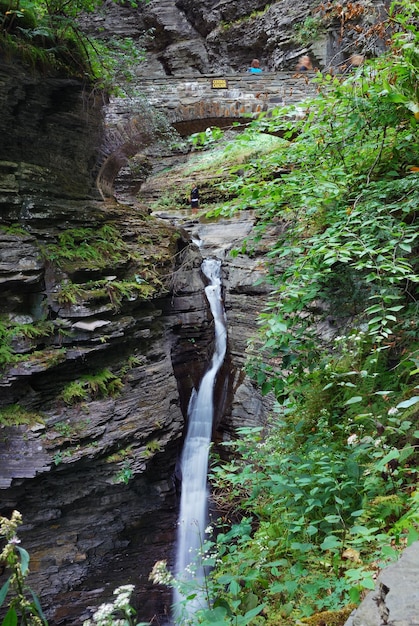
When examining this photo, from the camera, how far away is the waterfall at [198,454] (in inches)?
226

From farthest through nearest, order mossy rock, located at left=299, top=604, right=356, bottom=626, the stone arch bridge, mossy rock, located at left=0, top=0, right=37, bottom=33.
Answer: the stone arch bridge
mossy rock, located at left=0, top=0, right=37, bottom=33
mossy rock, located at left=299, top=604, right=356, bottom=626

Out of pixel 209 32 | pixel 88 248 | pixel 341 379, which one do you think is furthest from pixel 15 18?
pixel 209 32

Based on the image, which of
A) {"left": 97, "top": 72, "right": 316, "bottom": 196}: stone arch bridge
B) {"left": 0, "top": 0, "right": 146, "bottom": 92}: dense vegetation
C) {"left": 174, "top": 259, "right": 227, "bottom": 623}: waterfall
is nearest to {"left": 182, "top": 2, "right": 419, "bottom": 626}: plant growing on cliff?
{"left": 174, "top": 259, "right": 227, "bottom": 623}: waterfall

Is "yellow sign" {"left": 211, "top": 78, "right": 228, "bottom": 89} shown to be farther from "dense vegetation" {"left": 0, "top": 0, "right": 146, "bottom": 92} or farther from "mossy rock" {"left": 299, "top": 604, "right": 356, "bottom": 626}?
"mossy rock" {"left": 299, "top": 604, "right": 356, "bottom": 626}

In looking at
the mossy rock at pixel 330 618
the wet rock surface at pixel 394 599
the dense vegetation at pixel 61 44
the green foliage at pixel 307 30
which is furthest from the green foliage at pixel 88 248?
the green foliage at pixel 307 30

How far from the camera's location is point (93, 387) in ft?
17.4

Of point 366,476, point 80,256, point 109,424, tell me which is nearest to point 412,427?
point 366,476

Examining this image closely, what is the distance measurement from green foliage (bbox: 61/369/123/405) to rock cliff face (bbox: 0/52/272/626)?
2cm

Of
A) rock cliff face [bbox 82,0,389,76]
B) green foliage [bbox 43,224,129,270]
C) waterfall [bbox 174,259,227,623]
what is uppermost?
rock cliff face [bbox 82,0,389,76]

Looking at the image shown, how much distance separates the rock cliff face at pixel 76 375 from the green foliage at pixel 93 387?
0.6 inches

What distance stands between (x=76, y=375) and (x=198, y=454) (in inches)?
96.6

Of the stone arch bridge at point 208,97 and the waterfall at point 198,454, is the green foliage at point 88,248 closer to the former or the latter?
the stone arch bridge at point 208,97

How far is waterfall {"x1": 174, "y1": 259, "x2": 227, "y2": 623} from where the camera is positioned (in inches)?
226

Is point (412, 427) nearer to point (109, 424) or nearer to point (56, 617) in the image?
point (109, 424)
